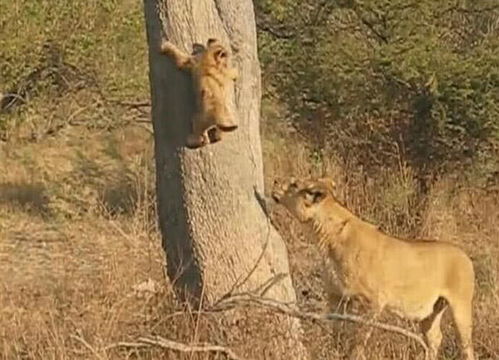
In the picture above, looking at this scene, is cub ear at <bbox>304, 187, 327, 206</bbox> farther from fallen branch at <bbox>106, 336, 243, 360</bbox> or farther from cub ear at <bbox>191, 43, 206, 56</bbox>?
fallen branch at <bbox>106, 336, 243, 360</bbox>

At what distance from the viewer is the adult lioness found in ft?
26.2

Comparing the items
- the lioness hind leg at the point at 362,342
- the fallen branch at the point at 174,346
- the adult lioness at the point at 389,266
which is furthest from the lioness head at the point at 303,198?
the fallen branch at the point at 174,346

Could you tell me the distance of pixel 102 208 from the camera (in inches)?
520

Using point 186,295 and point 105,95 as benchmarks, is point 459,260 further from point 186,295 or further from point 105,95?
point 105,95

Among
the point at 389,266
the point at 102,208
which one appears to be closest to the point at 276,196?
the point at 389,266

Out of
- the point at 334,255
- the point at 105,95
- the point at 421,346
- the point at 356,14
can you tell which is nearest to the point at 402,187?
the point at 356,14

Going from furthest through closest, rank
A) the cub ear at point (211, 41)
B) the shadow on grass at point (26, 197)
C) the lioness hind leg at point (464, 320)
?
the shadow on grass at point (26, 197)
the lioness hind leg at point (464, 320)
the cub ear at point (211, 41)

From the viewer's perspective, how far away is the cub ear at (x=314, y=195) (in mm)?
8266

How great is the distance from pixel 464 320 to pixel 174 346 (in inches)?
91.7

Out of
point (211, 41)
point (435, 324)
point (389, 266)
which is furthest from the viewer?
point (435, 324)

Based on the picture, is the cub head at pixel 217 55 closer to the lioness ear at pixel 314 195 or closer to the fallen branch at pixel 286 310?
the fallen branch at pixel 286 310

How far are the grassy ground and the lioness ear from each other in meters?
0.32

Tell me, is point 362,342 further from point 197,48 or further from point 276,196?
point 197,48

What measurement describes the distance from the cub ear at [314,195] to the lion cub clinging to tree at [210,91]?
1.53m
